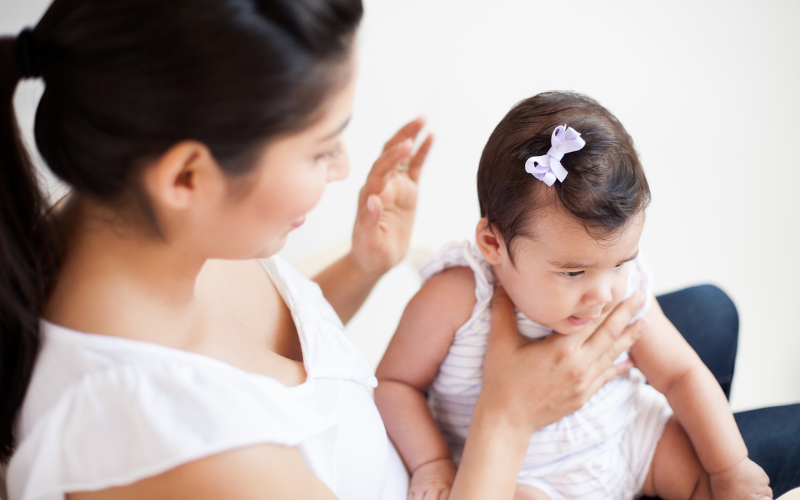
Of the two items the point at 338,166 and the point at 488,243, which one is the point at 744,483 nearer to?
the point at 488,243

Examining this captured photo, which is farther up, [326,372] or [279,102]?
[279,102]

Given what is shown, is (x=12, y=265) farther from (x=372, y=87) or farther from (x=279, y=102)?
(x=372, y=87)

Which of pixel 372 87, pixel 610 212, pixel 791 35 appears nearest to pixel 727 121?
pixel 791 35

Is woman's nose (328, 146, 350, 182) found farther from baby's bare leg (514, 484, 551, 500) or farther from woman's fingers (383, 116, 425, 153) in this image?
baby's bare leg (514, 484, 551, 500)

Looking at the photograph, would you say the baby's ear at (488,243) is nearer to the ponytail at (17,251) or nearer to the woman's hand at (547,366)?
the woman's hand at (547,366)

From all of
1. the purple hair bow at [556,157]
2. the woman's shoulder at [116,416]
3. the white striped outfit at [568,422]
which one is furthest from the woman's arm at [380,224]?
the woman's shoulder at [116,416]

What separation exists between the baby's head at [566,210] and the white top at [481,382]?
0.30 ft

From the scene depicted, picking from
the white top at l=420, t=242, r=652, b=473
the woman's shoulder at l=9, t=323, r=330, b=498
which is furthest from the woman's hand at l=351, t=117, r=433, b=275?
the woman's shoulder at l=9, t=323, r=330, b=498

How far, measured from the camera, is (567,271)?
0.91 meters

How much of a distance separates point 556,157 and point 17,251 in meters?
0.71

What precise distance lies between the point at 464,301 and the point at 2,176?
0.76 metres

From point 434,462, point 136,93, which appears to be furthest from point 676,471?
point 136,93

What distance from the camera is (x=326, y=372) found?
0.77 m

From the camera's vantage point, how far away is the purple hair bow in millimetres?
817
